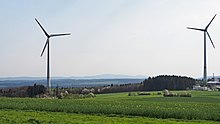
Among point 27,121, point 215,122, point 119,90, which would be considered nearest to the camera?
point 27,121

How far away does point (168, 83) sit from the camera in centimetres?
10775

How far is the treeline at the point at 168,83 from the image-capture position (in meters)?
106

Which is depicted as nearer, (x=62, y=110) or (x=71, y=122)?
(x=71, y=122)

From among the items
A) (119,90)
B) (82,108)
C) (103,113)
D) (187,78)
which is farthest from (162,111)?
(187,78)

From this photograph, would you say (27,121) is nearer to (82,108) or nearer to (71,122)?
(71,122)

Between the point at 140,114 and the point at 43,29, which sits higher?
the point at 43,29

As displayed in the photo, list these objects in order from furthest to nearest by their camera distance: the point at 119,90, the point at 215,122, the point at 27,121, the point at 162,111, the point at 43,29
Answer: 1. the point at 119,90
2. the point at 43,29
3. the point at 162,111
4. the point at 215,122
5. the point at 27,121

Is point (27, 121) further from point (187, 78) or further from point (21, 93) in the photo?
point (187, 78)

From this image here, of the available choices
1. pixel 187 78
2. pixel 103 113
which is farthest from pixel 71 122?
pixel 187 78

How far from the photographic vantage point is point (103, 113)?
37188mm

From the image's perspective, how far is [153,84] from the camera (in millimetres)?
106375

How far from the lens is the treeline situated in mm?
106375

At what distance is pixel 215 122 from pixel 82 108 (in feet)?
44.0

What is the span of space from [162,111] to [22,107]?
14.0 metres
